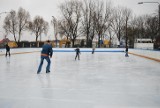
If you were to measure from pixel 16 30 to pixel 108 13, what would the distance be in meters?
22.0

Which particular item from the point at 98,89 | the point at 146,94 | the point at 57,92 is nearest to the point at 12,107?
the point at 57,92

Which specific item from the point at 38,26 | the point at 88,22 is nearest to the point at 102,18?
the point at 88,22

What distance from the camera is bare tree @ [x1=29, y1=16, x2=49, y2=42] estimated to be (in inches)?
2638

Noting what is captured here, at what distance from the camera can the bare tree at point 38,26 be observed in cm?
6701

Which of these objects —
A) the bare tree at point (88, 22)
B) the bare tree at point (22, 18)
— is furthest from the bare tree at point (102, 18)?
the bare tree at point (22, 18)

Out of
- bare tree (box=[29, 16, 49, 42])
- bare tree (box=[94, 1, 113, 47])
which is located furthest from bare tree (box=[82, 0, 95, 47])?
bare tree (box=[29, 16, 49, 42])

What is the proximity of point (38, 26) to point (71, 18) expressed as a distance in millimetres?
16062

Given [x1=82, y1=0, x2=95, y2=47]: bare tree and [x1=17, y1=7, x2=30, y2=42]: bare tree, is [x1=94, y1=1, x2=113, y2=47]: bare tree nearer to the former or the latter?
[x1=82, y1=0, x2=95, y2=47]: bare tree

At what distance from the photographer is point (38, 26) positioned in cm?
6831

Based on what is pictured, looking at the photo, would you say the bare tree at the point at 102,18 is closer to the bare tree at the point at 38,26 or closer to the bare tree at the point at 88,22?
the bare tree at the point at 88,22

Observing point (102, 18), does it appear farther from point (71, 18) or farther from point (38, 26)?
point (38, 26)

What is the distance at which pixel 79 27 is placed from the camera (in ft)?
181

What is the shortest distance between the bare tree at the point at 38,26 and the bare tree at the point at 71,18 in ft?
41.8

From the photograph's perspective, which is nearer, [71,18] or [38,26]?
[71,18]
